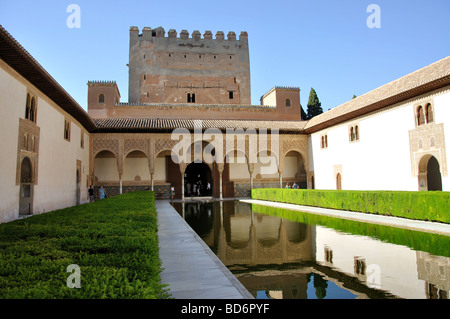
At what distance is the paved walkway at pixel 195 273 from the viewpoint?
10.6 ft

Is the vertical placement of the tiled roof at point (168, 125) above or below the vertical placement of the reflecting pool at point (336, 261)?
above

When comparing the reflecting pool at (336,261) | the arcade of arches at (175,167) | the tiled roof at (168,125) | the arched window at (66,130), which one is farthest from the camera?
the arcade of arches at (175,167)

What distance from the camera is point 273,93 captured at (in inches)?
1049

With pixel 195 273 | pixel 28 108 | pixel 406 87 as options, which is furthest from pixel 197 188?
pixel 195 273

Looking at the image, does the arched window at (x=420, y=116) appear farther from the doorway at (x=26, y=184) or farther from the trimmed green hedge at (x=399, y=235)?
the doorway at (x=26, y=184)

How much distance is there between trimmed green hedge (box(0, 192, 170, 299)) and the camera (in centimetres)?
201

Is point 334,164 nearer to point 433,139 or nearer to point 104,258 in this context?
point 433,139

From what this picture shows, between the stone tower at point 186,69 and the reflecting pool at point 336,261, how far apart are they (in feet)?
72.4

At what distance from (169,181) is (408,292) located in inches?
749

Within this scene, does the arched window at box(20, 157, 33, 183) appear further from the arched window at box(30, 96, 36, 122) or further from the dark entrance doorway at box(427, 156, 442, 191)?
the dark entrance doorway at box(427, 156, 442, 191)

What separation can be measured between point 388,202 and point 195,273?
763cm

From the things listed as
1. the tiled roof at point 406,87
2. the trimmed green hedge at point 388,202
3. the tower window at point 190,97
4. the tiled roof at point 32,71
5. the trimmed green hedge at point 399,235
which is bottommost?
the trimmed green hedge at point 399,235

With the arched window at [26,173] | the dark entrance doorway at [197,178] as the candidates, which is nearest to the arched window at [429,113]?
the arched window at [26,173]

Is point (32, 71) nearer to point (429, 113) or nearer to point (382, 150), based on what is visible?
point (429, 113)
